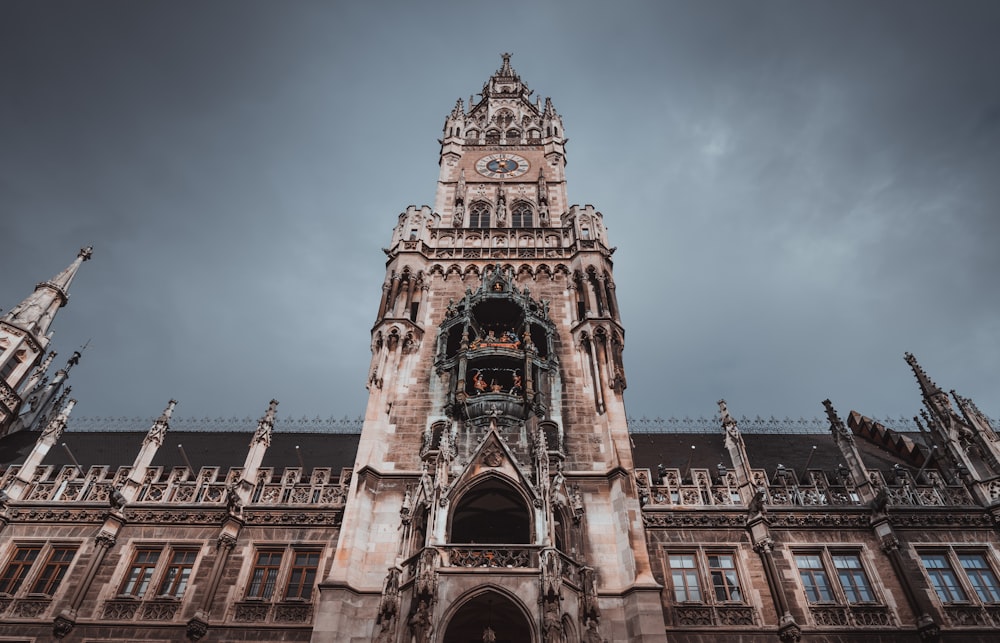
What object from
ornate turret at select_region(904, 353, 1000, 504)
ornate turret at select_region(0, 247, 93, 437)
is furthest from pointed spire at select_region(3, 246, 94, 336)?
ornate turret at select_region(904, 353, 1000, 504)

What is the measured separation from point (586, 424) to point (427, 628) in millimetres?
9251

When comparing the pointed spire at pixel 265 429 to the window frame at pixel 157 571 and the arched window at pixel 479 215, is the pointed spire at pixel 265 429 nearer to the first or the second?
the window frame at pixel 157 571

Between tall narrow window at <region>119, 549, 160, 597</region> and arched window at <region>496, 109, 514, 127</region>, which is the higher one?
arched window at <region>496, 109, 514, 127</region>

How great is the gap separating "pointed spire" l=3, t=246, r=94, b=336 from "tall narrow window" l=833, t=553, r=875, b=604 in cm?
4228

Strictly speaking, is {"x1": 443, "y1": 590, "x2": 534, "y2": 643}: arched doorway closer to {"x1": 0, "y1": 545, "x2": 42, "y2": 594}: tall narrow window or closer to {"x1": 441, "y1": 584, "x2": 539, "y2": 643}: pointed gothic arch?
{"x1": 441, "y1": 584, "x2": 539, "y2": 643}: pointed gothic arch

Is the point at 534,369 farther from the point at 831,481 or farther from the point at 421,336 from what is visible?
the point at 831,481

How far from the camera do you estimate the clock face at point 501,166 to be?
37625mm

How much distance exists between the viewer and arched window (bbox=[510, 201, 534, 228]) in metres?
34.2

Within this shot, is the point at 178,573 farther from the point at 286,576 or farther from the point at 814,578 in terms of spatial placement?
the point at 814,578

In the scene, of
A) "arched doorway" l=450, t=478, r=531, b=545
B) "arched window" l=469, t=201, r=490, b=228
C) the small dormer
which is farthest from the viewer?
"arched window" l=469, t=201, r=490, b=228

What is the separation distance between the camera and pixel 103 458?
29.5 m

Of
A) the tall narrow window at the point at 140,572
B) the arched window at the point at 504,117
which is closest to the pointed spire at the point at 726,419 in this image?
the tall narrow window at the point at 140,572

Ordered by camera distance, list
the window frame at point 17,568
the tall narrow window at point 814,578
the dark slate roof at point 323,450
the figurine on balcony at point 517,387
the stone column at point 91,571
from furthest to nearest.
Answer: the dark slate roof at point 323,450 < the figurine on balcony at point 517,387 < the window frame at point 17,568 < the tall narrow window at point 814,578 < the stone column at point 91,571

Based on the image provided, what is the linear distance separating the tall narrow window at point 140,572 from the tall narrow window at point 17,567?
142 inches
